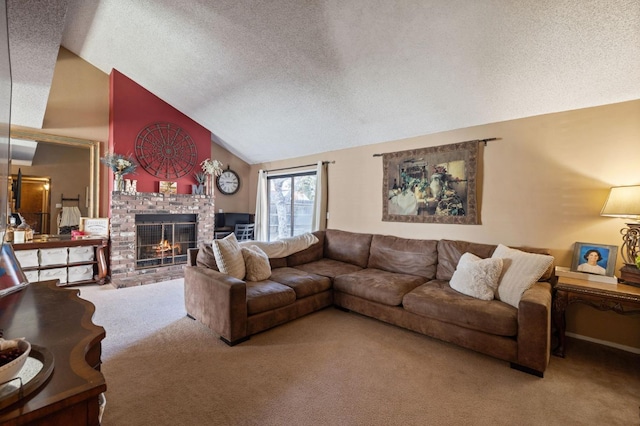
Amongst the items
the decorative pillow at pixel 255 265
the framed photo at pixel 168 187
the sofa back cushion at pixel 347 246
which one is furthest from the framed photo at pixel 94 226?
the sofa back cushion at pixel 347 246

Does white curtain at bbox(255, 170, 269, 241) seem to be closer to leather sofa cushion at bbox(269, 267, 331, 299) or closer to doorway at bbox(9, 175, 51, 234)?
leather sofa cushion at bbox(269, 267, 331, 299)

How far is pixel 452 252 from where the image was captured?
3.25 m

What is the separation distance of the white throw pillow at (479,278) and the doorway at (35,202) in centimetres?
600

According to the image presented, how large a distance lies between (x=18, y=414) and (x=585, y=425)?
2688 millimetres

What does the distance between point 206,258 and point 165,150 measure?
→ 3.07 metres

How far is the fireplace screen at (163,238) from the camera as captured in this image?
4.84 meters

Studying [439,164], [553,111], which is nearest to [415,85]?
[439,164]

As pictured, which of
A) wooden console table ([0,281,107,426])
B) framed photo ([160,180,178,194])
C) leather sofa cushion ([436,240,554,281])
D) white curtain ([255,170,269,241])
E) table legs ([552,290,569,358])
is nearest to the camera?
wooden console table ([0,281,107,426])

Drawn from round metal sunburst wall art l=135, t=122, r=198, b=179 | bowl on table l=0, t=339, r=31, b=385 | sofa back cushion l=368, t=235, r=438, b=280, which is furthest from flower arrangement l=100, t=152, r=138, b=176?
bowl on table l=0, t=339, r=31, b=385

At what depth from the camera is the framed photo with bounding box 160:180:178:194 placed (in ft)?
16.7

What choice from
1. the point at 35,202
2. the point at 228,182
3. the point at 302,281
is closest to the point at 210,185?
the point at 228,182

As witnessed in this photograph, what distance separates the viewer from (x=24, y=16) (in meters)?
2.13

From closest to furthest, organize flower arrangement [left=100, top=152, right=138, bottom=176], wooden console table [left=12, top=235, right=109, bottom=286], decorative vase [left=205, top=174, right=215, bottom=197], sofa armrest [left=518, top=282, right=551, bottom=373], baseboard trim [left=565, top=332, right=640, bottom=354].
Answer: sofa armrest [left=518, top=282, right=551, bottom=373]
baseboard trim [left=565, top=332, right=640, bottom=354]
wooden console table [left=12, top=235, right=109, bottom=286]
flower arrangement [left=100, top=152, right=138, bottom=176]
decorative vase [left=205, top=174, right=215, bottom=197]

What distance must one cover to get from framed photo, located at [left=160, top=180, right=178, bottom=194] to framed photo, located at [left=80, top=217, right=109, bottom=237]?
993 mm
